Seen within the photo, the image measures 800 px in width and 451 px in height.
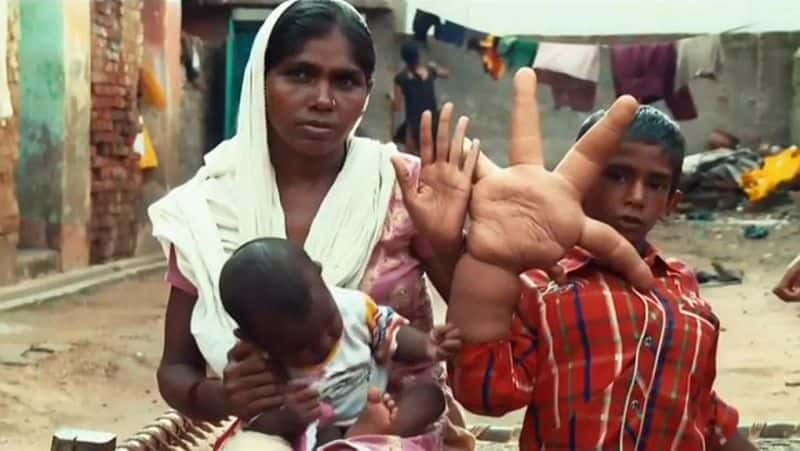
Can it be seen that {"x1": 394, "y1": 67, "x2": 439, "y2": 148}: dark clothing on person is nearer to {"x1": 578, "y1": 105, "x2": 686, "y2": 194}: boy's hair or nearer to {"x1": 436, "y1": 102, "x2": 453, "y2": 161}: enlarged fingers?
{"x1": 578, "y1": 105, "x2": 686, "y2": 194}: boy's hair

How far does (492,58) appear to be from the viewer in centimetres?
1299

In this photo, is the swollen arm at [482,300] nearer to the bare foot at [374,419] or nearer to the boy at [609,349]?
the boy at [609,349]

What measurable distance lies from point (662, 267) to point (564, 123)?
11.3 m

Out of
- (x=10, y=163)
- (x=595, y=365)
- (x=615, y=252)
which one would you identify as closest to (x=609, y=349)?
(x=595, y=365)

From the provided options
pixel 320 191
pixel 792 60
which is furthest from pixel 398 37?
pixel 320 191

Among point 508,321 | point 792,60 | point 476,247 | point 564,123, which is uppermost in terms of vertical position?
point 476,247

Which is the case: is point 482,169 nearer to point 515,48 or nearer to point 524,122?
point 524,122

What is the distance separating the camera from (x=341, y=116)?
6.00 ft

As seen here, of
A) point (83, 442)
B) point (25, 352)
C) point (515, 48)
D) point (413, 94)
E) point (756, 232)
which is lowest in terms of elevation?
point (756, 232)

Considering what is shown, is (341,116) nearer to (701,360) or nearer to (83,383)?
(701,360)

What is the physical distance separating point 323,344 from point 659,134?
0.56m

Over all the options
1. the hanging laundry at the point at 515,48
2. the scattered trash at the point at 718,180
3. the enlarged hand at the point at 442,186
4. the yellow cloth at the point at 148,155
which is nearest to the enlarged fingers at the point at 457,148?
the enlarged hand at the point at 442,186

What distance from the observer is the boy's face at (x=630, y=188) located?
1.76m

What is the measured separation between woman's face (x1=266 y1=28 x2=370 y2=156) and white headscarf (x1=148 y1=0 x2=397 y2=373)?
0.03 metres
